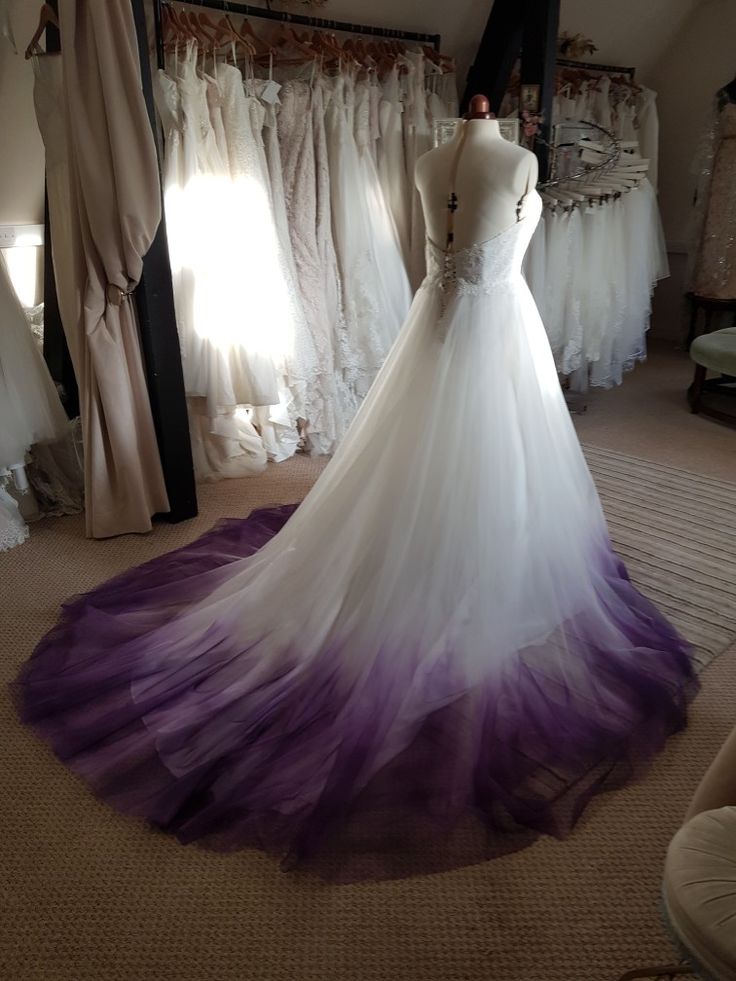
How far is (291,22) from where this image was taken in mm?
2953

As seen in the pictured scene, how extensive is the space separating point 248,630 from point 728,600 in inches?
56.5

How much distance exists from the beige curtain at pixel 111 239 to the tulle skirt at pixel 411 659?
73 cm

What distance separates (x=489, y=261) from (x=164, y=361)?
4.29 feet

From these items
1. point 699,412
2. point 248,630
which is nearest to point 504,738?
point 248,630

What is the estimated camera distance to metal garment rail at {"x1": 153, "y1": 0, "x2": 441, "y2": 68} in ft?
8.64

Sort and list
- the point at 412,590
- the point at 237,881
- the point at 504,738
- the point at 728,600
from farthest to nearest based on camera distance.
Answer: the point at 728,600 → the point at 412,590 → the point at 504,738 → the point at 237,881

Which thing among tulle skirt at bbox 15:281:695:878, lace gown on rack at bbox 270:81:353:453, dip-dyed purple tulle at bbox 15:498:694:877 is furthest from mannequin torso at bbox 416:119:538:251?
lace gown on rack at bbox 270:81:353:453

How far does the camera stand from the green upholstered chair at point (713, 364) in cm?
363

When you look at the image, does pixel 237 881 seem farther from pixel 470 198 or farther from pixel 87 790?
pixel 470 198

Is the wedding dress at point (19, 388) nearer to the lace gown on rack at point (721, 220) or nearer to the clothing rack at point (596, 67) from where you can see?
the clothing rack at point (596, 67)

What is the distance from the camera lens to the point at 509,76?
3.50m

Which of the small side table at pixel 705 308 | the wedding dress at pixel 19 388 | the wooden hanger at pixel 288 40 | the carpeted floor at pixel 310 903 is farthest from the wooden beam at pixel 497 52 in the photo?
the carpeted floor at pixel 310 903

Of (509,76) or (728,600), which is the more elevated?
(509,76)

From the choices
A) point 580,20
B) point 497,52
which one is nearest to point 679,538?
point 497,52
